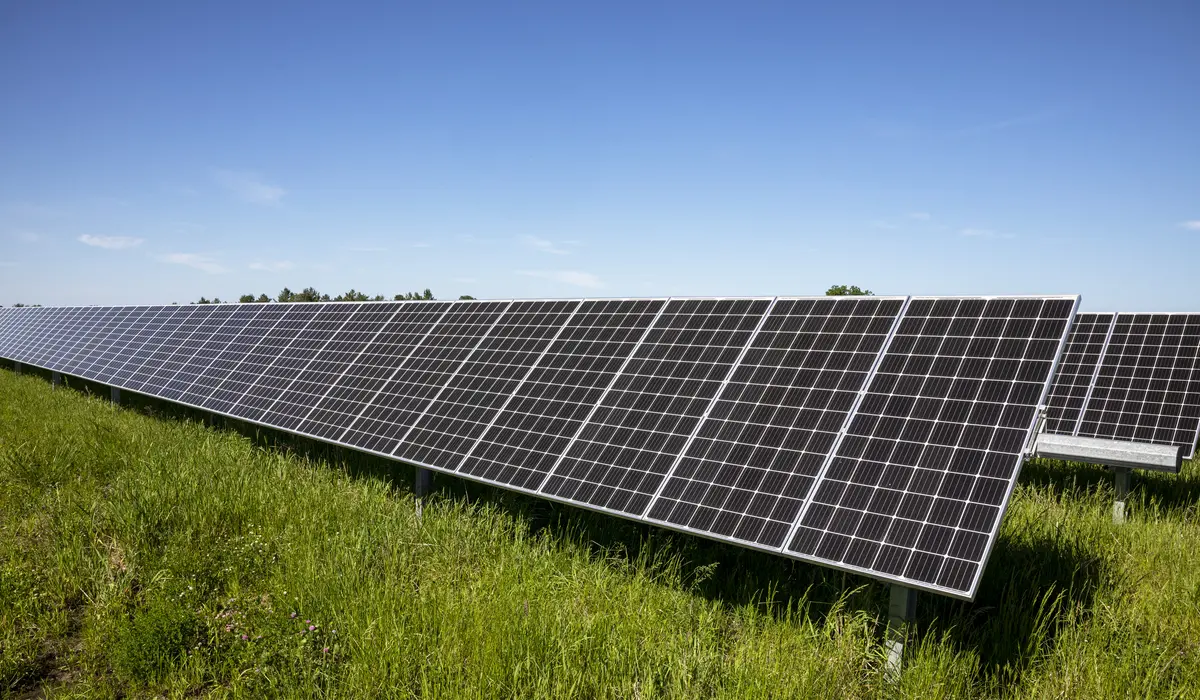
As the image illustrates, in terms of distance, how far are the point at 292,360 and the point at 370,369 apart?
302 centimetres

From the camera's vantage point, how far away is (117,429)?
15.1m

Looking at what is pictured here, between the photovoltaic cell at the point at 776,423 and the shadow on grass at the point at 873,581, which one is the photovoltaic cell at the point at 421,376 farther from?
the photovoltaic cell at the point at 776,423

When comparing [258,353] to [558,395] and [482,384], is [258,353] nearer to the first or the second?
[482,384]

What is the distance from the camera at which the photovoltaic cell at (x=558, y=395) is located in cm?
891

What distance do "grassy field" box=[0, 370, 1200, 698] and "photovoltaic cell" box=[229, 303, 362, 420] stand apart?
285 cm

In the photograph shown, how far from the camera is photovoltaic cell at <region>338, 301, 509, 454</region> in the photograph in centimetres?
1105

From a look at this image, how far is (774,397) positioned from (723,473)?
119cm

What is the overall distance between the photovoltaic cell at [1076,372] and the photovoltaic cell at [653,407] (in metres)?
7.58

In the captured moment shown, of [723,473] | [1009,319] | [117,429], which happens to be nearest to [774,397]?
[723,473]

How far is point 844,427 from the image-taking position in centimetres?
725

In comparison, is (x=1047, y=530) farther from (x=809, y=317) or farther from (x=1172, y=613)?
(x=809, y=317)

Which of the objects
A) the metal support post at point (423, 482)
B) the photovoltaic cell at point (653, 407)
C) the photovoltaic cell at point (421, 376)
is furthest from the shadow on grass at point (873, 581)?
the photovoltaic cell at point (421, 376)

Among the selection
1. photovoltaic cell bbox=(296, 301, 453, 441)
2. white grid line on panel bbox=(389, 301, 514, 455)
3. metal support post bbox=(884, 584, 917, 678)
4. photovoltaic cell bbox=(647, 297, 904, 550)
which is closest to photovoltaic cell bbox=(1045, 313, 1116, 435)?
photovoltaic cell bbox=(647, 297, 904, 550)

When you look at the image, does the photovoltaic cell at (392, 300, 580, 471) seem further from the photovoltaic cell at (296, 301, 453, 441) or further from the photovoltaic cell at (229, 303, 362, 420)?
the photovoltaic cell at (229, 303, 362, 420)
